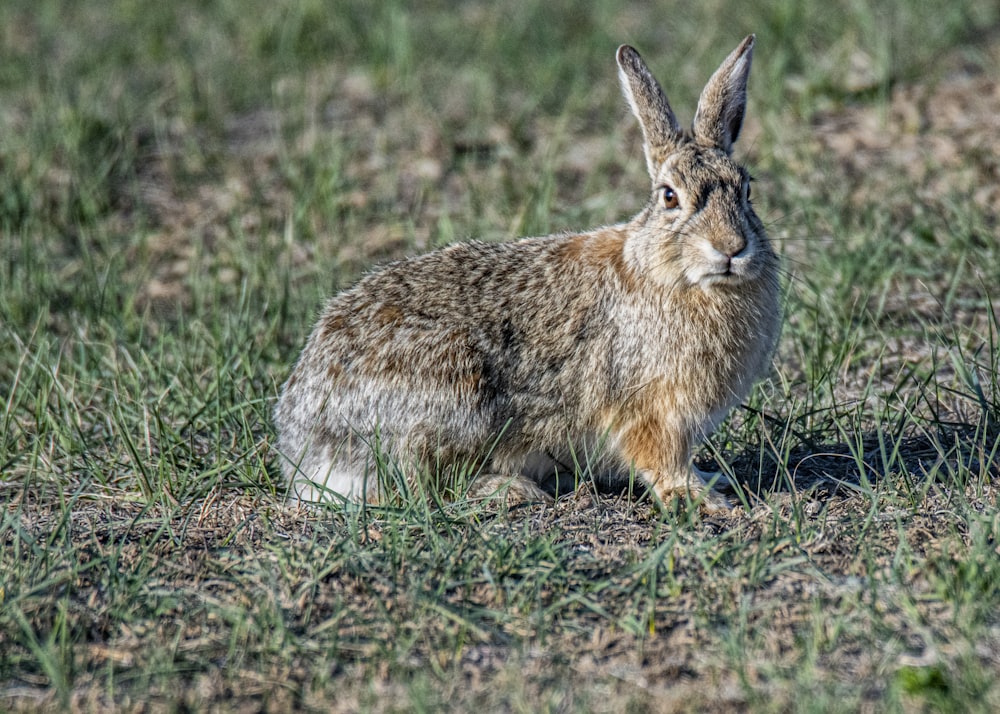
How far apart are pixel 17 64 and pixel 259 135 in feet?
6.85

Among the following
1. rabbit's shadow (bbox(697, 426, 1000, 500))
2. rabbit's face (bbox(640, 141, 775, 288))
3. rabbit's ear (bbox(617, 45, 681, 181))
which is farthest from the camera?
rabbit's ear (bbox(617, 45, 681, 181))

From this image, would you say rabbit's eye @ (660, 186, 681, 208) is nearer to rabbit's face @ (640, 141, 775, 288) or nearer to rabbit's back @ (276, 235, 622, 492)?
rabbit's face @ (640, 141, 775, 288)

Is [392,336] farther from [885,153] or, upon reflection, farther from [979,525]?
[885,153]

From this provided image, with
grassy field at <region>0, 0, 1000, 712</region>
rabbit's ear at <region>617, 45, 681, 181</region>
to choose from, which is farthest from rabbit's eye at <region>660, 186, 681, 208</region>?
grassy field at <region>0, 0, 1000, 712</region>

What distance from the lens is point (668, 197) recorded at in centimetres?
451

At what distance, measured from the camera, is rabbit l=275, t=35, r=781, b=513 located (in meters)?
4.47

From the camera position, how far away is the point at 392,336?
4559mm

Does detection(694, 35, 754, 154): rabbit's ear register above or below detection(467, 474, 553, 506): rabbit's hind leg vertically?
above

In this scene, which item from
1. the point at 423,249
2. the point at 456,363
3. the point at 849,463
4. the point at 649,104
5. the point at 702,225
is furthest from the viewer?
the point at 423,249

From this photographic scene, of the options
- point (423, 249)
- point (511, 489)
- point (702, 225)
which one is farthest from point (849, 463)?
point (423, 249)

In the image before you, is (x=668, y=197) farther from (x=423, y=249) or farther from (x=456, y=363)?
(x=423, y=249)

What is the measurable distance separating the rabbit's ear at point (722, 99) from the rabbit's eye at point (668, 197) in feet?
0.88

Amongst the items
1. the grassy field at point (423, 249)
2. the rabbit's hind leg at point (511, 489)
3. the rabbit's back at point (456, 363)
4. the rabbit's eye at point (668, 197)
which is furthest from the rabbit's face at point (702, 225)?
the rabbit's hind leg at point (511, 489)

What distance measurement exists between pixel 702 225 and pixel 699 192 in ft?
0.42
